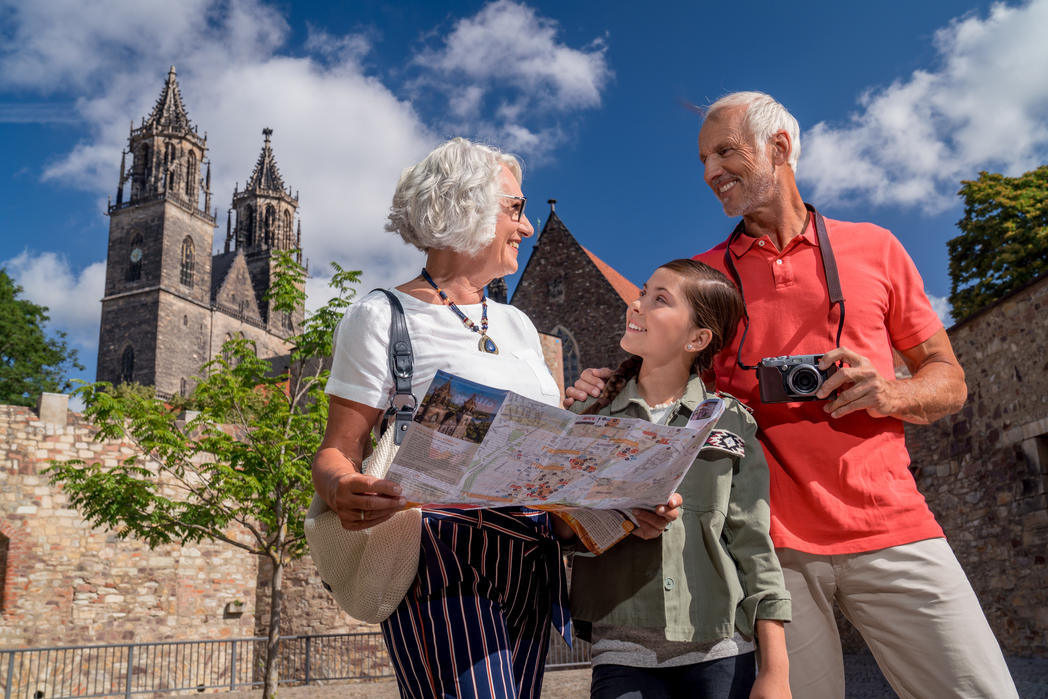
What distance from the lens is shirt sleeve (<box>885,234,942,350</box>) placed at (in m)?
2.59

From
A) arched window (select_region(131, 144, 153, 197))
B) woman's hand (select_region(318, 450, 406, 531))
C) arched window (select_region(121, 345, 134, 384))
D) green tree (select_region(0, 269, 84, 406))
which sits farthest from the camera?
arched window (select_region(131, 144, 153, 197))

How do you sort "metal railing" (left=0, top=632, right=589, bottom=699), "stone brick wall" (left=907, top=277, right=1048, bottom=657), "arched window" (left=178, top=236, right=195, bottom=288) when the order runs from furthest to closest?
"arched window" (left=178, top=236, right=195, bottom=288) → "metal railing" (left=0, top=632, right=589, bottom=699) → "stone brick wall" (left=907, top=277, right=1048, bottom=657)

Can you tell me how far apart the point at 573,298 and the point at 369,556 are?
26.6m

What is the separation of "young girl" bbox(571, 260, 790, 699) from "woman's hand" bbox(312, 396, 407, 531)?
2.21 ft

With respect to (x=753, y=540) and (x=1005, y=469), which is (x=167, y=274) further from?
(x=753, y=540)

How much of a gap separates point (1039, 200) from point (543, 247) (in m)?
14.7

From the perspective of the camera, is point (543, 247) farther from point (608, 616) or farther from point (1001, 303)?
point (608, 616)

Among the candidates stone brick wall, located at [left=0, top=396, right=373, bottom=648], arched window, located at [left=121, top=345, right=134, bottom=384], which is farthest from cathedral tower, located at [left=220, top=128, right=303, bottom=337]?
stone brick wall, located at [left=0, top=396, right=373, bottom=648]

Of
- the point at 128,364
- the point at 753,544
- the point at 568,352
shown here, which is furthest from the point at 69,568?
the point at 128,364

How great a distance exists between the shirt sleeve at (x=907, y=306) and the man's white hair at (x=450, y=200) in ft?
4.03

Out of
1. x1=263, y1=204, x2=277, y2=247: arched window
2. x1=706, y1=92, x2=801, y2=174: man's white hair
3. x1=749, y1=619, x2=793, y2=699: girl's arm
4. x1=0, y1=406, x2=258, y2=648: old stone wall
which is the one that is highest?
x1=263, y1=204, x2=277, y2=247: arched window

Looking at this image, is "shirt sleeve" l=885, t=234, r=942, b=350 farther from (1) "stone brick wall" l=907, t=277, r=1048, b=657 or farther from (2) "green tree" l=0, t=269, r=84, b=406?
(2) "green tree" l=0, t=269, r=84, b=406

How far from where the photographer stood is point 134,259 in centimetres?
6184

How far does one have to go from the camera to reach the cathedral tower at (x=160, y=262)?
59444 millimetres
